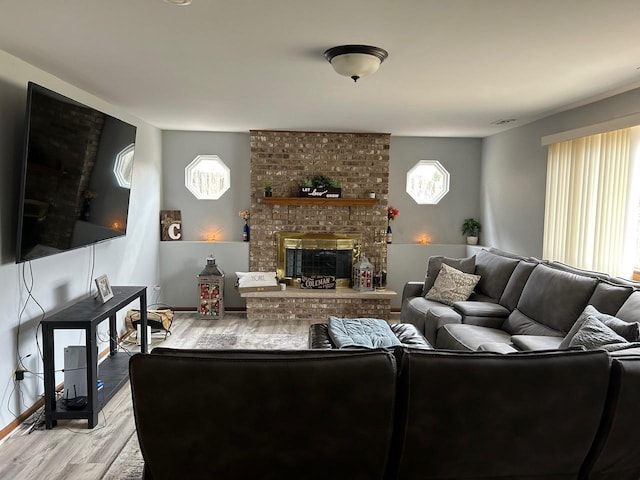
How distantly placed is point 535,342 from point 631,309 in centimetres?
62

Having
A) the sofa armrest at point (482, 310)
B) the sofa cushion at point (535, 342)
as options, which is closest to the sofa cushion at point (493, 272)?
the sofa armrest at point (482, 310)

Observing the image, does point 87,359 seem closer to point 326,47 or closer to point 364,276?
point 326,47

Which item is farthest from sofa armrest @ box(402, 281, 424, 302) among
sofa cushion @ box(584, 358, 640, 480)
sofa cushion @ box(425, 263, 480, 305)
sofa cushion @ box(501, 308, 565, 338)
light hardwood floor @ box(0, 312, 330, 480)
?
sofa cushion @ box(584, 358, 640, 480)

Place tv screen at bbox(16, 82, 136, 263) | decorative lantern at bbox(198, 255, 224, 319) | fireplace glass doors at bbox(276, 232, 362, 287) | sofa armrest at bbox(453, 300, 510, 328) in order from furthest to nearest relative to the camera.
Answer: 1. fireplace glass doors at bbox(276, 232, 362, 287)
2. decorative lantern at bbox(198, 255, 224, 319)
3. sofa armrest at bbox(453, 300, 510, 328)
4. tv screen at bbox(16, 82, 136, 263)

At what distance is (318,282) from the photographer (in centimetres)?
593

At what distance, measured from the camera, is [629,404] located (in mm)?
1656

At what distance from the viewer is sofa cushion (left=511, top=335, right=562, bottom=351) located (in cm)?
310

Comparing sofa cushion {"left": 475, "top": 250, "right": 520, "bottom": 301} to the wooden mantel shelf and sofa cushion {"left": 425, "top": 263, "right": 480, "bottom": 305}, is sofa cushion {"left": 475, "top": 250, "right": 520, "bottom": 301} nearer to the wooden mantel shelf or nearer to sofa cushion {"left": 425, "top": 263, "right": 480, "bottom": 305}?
sofa cushion {"left": 425, "top": 263, "right": 480, "bottom": 305}

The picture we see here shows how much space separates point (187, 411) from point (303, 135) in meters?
4.83

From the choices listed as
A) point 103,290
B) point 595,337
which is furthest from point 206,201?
point 595,337

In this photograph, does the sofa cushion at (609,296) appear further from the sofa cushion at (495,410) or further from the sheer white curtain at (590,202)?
the sofa cushion at (495,410)

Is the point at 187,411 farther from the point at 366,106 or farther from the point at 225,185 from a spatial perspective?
the point at 225,185

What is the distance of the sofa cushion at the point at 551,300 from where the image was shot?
3.34 m

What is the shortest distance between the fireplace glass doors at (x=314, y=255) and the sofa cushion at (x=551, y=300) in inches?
98.3
